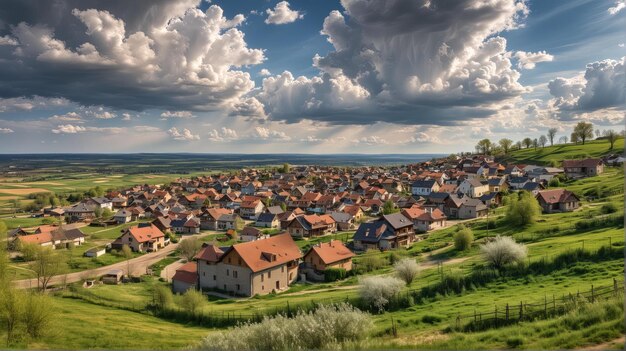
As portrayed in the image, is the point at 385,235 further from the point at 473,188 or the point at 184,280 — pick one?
the point at 473,188

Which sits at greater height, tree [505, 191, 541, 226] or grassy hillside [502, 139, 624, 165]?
grassy hillside [502, 139, 624, 165]

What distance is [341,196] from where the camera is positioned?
118m

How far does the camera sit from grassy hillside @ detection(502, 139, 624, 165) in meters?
Answer: 139

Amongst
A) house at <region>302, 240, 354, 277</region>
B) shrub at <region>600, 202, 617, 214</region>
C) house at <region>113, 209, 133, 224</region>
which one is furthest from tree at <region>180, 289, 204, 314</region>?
house at <region>113, 209, 133, 224</region>

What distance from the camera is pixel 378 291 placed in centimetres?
3222

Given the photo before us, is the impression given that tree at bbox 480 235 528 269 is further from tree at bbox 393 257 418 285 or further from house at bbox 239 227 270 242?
house at bbox 239 227 270 242

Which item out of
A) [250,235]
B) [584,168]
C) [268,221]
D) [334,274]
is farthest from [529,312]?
[584,168]

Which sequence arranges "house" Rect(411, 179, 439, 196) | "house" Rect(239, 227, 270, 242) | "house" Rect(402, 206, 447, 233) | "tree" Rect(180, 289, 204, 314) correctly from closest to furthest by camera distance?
"tree" Rect(180, 289, 204, 314)
"house" Rect(402, 206, 447, 233)
"house" Rect(239, 227, 270, 242)
"house" Rect(411, 179, 439, 196)

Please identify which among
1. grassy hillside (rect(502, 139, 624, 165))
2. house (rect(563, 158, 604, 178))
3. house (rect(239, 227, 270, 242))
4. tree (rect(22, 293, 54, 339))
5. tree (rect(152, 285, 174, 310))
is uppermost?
grassy hillside (rect(502, 139, 624, 165))

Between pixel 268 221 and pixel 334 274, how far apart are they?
4774 cm

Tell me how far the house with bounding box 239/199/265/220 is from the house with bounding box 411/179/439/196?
49.0 meters

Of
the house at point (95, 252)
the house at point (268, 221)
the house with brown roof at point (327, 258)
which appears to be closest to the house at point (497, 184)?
the house at point (268, 221)

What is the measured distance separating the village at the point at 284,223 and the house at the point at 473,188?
0.30 metres

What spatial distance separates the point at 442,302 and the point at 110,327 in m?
26.4
